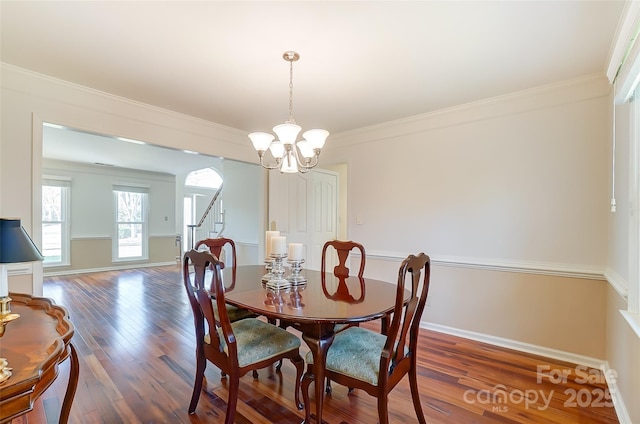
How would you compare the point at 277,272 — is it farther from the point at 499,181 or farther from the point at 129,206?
the point at 129,206

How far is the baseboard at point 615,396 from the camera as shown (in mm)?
1750

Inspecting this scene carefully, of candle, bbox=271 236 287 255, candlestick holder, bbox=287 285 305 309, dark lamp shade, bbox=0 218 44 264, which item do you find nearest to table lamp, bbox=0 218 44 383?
dark lamp shade, bbox=0 218 44 264

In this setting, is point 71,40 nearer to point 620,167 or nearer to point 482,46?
point 482,46

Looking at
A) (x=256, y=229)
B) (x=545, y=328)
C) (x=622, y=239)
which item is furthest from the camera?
(x=256, y=229)

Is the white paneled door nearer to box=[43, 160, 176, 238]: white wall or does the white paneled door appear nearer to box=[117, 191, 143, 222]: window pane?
box=[43, 160, 176, 238]: white wall

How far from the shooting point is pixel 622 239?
1.94 meters

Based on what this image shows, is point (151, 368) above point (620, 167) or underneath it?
underneath

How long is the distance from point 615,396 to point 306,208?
3449 millimetres

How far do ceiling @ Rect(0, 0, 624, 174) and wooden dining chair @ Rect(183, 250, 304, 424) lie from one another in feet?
4.48

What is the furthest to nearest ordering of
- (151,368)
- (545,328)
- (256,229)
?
(256,229)
(545,328)
(151,368)

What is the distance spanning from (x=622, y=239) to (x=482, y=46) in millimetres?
1535

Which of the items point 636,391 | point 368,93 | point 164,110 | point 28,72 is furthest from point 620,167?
point 28,72

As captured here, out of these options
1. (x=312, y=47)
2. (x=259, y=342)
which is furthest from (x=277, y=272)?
(x=312, y=47)

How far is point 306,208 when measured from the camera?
4.39m
